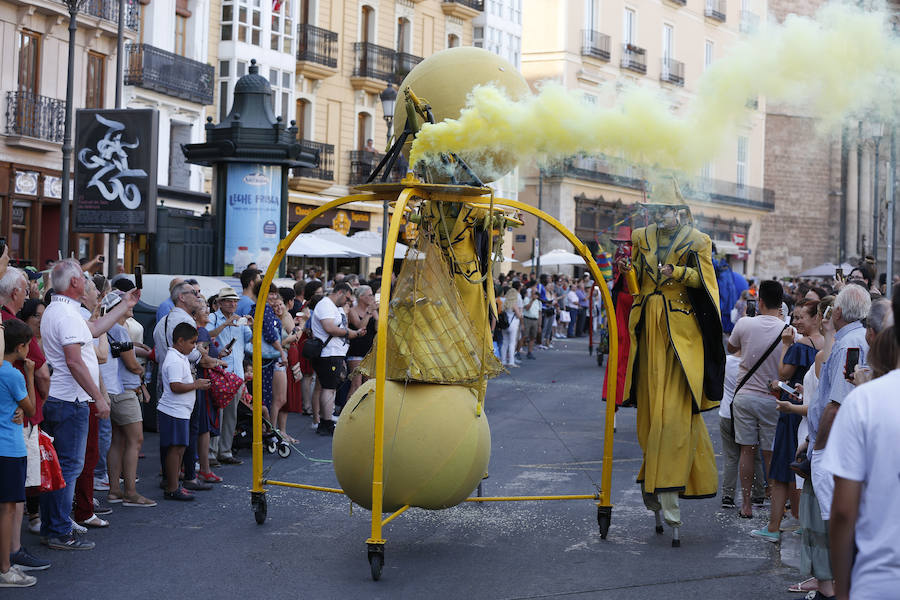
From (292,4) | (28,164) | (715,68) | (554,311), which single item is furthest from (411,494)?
(292,4)

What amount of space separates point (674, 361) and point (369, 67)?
28863mm

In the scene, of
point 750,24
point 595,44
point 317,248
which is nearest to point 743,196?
point 595,44

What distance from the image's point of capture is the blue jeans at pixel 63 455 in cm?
696

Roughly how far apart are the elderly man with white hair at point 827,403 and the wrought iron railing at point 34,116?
2046 cm

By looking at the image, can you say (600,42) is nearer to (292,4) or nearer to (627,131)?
(292,4)

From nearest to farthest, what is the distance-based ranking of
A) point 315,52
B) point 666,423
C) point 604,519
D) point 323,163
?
point 604,519 < point 666,423 < point 315,52 < point 323,163

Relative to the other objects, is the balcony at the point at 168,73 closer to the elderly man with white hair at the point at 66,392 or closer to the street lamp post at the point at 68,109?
the street lamp post at the point at 68,109

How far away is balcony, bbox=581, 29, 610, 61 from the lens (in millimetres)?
41000

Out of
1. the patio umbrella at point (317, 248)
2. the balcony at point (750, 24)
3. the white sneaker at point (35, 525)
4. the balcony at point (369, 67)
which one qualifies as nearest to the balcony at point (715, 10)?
the balcony at point (750, 24)

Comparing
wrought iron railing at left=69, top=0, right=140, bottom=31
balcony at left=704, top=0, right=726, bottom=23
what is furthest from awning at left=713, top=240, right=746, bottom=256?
balcony at left=704, top=0, right=726, bottom=23

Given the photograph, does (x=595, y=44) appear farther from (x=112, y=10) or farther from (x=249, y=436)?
(x=249, y=436)

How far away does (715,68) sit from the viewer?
696 centimetres

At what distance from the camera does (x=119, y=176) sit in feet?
42.3

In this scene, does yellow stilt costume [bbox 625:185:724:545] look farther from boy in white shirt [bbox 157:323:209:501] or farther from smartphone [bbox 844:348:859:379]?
boy in white shirt [bbox 157:323:209:501]
